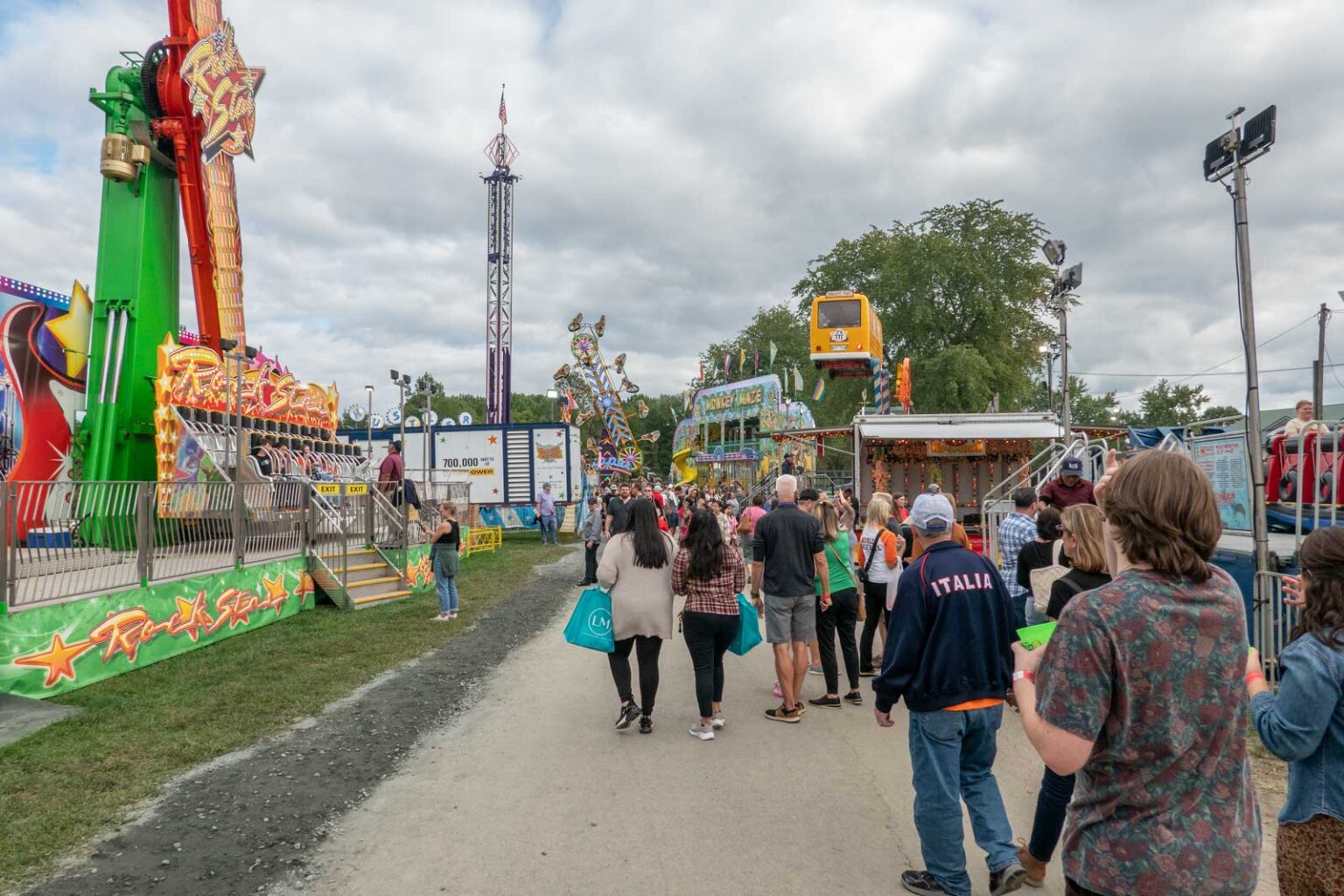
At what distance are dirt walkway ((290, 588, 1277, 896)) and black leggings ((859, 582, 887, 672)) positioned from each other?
3.12 ft

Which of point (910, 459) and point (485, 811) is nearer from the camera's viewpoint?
point (485, 811)

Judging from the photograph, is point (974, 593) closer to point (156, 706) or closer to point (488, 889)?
point (488, 889)

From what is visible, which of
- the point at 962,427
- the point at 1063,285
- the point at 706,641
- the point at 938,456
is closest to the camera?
the point at 706,641

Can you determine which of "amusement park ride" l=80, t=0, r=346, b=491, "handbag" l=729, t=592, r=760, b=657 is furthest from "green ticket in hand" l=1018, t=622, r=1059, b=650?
"amusement park ride" l=80, t=0, r=346, b=491

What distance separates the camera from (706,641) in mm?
5844

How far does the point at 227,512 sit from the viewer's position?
32.7ft

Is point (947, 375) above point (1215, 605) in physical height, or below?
above

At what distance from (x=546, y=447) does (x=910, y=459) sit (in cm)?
1067

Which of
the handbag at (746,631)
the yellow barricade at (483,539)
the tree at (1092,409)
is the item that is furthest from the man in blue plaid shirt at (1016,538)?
the tree at (1092,409)

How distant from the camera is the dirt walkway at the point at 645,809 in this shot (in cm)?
365

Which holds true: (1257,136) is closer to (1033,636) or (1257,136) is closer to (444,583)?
(1033,636)

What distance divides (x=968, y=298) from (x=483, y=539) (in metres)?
22.7

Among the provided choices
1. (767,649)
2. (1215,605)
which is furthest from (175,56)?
(1215,605)

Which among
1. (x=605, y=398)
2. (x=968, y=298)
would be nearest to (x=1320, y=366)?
(x=968, y=298)
